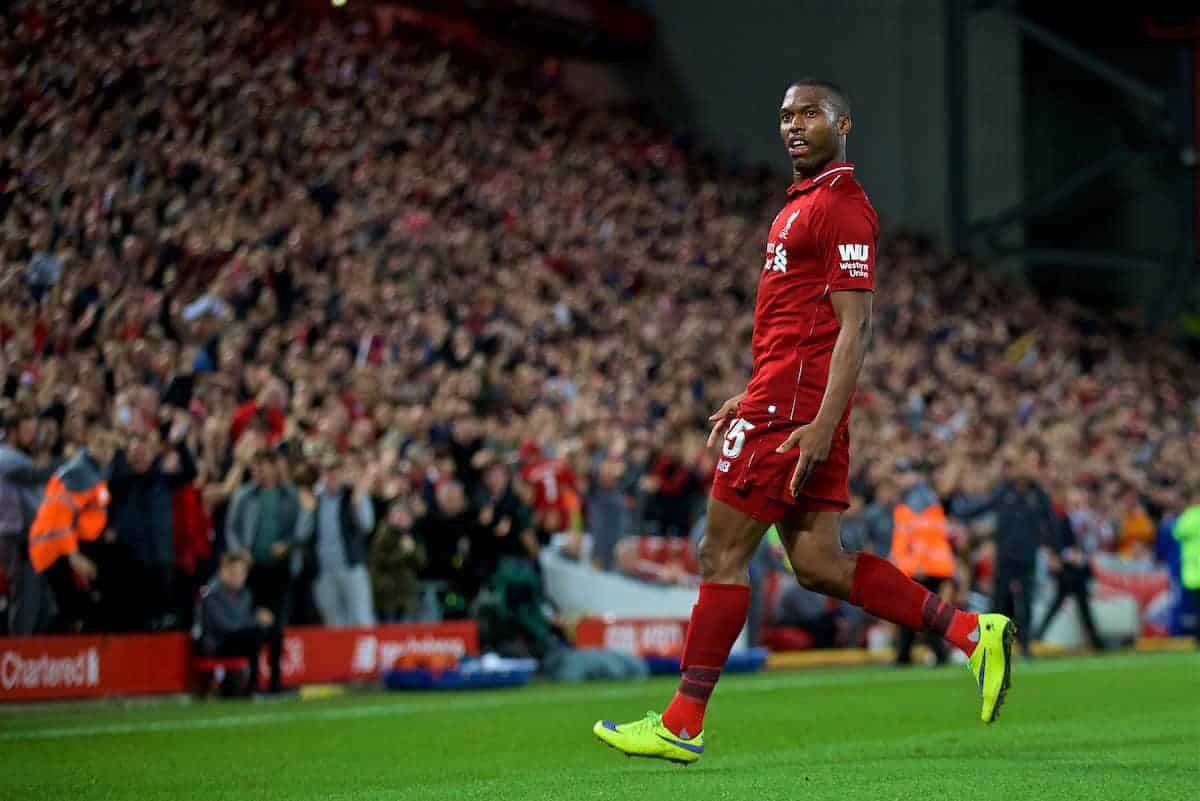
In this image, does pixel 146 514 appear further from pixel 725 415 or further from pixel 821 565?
pixel 821 565

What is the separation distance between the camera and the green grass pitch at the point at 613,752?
7444mm

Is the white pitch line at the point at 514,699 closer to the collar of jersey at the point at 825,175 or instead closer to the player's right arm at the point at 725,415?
the player's right arm at the point at 725,415

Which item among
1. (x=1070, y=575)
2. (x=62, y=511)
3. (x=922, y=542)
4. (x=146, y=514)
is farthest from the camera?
(x=1070, y=575)

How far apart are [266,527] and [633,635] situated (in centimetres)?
420

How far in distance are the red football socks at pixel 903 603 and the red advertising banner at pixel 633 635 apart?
996 cm

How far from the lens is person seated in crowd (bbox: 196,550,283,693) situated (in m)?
14.2

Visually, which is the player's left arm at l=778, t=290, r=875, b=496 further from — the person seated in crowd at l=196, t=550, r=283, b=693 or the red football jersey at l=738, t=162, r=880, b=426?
the person seated in crowd at l=196, t=550, r=283, b=693

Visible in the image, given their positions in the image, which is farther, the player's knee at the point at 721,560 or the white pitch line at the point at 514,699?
the white pitch line at the point at 514,699

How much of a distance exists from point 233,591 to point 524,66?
18639mm

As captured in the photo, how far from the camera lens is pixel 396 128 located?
953 inches

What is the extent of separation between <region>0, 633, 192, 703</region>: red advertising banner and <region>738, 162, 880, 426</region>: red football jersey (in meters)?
7.85

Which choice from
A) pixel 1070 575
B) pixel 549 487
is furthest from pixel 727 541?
pixel 1070 575

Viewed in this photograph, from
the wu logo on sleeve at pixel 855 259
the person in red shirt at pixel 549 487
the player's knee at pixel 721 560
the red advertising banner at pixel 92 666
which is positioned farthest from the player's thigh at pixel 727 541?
the person in red shirt at pixel 549 487

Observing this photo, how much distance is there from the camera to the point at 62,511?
13.7 metres
